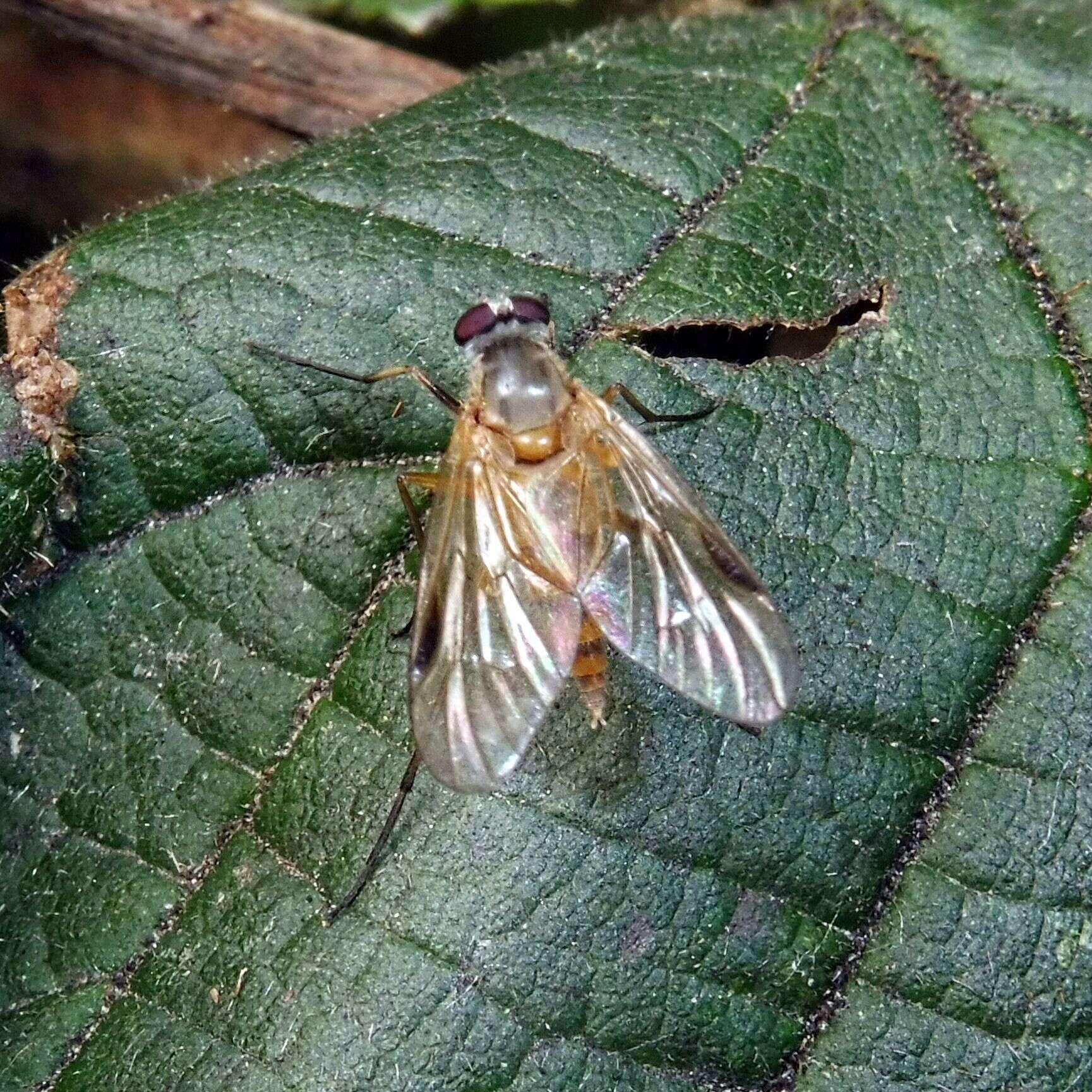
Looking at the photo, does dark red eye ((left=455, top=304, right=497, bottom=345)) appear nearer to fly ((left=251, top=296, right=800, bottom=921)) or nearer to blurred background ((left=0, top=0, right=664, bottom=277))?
fly ((left=251, top=296, right=800, bottom=921))

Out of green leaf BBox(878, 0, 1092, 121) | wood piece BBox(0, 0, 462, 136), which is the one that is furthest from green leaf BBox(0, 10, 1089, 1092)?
wood piece BBox(0, 0, 462, 136)

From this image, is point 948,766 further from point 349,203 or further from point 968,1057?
point 349,203

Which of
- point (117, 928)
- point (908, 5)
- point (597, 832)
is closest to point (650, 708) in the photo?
point (597, 832)

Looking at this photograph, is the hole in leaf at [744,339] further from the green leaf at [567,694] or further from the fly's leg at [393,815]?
the fly's leg at [393,815]

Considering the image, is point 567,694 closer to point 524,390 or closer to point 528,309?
point 524,390

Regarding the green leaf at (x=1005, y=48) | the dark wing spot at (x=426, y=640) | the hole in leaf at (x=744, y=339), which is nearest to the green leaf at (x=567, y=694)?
the hole in leaf at (x=744, y=339)
